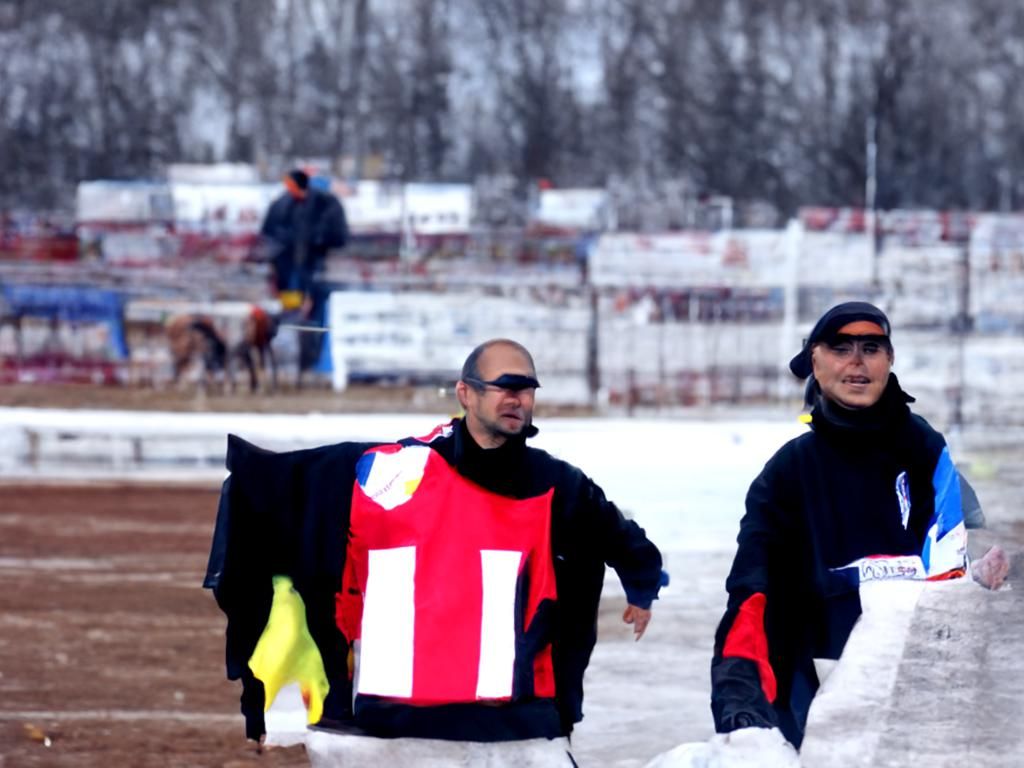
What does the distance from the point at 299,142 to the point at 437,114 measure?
2.18 metres

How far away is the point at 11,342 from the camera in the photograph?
64.0 ft

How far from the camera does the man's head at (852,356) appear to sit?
14.1 feet

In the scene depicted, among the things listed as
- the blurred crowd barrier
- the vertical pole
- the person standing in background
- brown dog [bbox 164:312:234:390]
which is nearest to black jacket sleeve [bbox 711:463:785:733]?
the blurred crowd barrier

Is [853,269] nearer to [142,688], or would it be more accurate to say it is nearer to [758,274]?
[758,274]

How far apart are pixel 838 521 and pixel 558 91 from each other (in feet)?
85.2

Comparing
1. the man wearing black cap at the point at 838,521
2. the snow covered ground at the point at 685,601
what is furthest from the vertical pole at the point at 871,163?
the man wearing black cap at the point at 838,521

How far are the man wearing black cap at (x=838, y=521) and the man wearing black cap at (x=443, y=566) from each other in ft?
1.02

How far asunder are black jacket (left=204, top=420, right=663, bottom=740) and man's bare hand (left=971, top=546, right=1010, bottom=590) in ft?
2.42

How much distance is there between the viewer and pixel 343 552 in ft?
14.6

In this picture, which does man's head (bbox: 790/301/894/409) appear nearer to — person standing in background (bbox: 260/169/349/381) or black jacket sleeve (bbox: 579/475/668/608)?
black jacket sleeve (bbox: 579/475/668/608)

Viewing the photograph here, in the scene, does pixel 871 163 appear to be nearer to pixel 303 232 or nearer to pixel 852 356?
pixel 303 232

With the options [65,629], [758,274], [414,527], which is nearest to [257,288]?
[758,274]

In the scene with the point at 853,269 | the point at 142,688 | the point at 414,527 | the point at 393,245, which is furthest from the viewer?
the point at 393,245

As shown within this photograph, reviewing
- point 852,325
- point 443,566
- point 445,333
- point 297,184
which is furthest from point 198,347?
point 852,325
